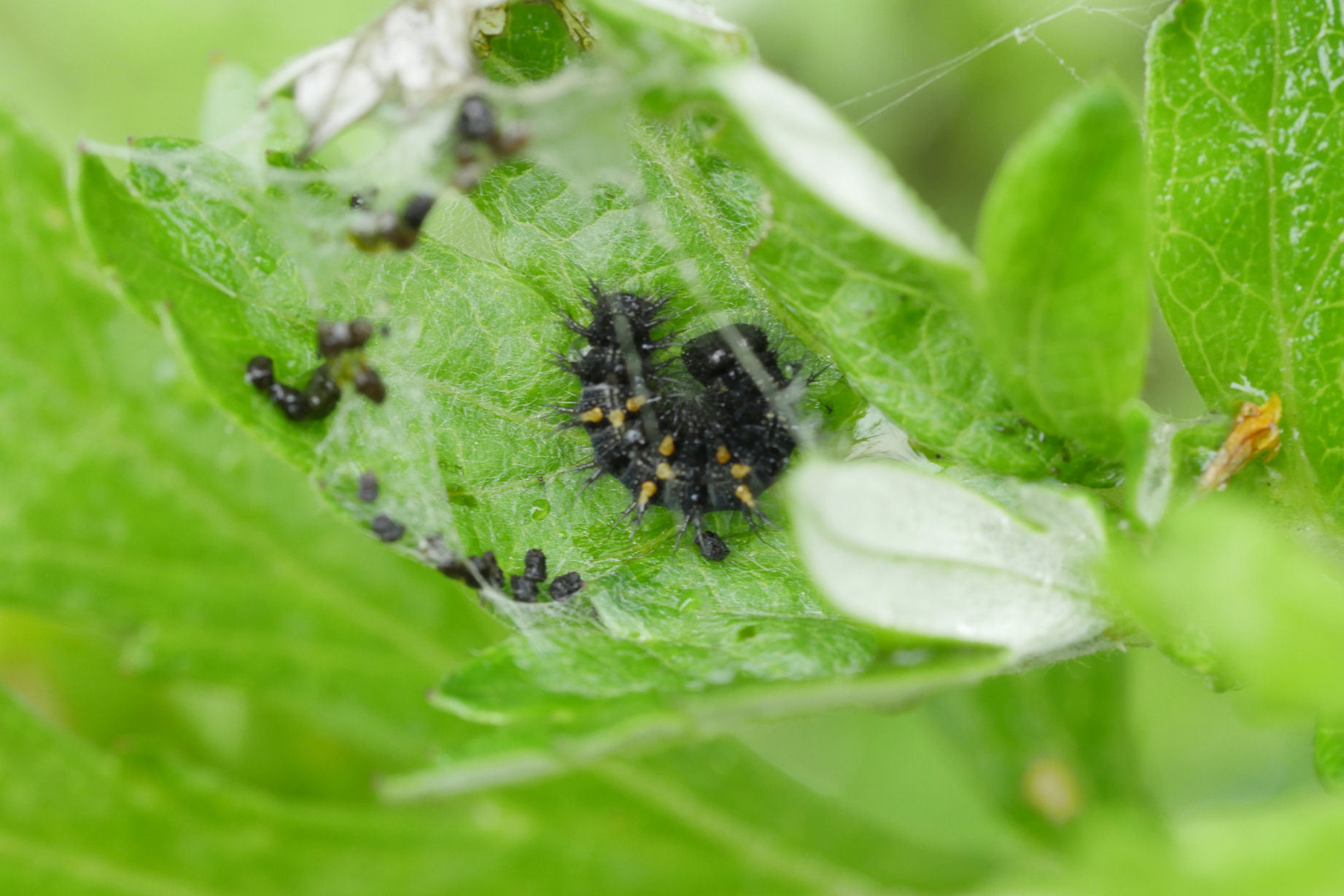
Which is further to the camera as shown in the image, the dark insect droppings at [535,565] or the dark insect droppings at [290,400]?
the dark insect droppings at [535,565]

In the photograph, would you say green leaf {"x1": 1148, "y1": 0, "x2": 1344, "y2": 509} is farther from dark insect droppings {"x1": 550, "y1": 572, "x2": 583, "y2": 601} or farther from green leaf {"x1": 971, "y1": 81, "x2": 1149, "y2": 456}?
dark insect droppings {"x1": 550, "y1": 572, "x2": 583, "y2": 601}

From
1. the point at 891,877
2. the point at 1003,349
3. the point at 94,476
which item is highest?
the point at 1003,349

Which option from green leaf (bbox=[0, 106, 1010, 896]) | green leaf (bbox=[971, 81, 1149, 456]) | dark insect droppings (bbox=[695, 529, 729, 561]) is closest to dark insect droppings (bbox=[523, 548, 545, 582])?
dark insect droppings (bbox=[695, 529, 729, 561])

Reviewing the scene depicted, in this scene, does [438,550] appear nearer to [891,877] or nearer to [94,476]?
[94,476]

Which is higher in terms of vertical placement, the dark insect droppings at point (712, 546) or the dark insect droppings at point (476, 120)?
the dark insect droppings at point (476, 120)

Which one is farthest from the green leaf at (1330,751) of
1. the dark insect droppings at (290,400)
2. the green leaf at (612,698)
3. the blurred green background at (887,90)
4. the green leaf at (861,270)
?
the blurred green background at (887,90)

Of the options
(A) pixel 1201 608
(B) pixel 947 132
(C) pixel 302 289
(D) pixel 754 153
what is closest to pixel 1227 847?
(A) pixel 1201 608

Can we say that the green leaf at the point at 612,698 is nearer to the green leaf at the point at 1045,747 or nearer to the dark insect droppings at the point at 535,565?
the dark insect droppings at the point at 535,565

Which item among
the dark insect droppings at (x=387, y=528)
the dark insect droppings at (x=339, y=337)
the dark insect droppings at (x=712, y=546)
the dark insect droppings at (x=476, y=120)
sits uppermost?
the dark insect droppings at (x=476, y=120)
